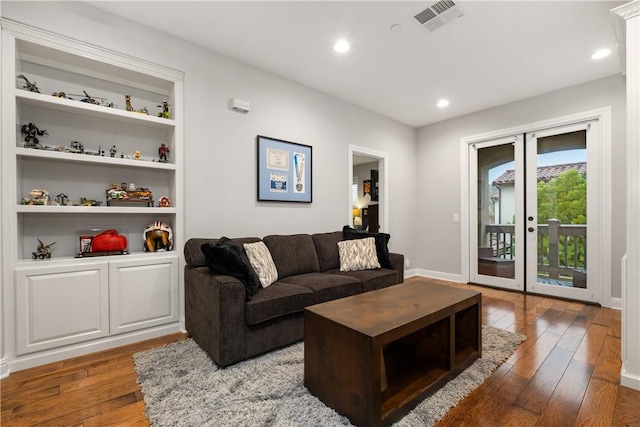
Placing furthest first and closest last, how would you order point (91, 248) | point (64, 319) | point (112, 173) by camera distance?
point (112, 173), point (91, 248), point (64, 319)

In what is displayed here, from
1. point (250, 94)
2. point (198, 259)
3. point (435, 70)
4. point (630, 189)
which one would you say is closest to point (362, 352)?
point (198, 259)

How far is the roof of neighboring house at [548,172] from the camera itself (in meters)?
3.70

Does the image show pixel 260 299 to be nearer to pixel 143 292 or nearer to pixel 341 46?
pixel 143 292

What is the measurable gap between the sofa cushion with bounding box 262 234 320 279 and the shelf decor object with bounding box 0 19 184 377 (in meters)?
0.90

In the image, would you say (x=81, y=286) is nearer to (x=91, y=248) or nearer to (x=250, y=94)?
(x=91, y=248)

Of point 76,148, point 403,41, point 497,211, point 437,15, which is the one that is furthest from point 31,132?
point 497,211

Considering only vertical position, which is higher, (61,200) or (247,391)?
(61,200)

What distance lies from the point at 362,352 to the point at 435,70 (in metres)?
3.20

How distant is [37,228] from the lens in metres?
2.30

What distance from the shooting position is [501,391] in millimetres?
1794

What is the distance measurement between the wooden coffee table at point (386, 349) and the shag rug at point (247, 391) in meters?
0.07

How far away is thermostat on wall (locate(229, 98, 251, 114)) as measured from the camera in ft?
10.1

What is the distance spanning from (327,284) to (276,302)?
0.57 meters

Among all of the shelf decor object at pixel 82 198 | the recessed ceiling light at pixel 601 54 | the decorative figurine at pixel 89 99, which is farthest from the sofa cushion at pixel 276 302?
the recessed ceiling light at pixel 601 54
